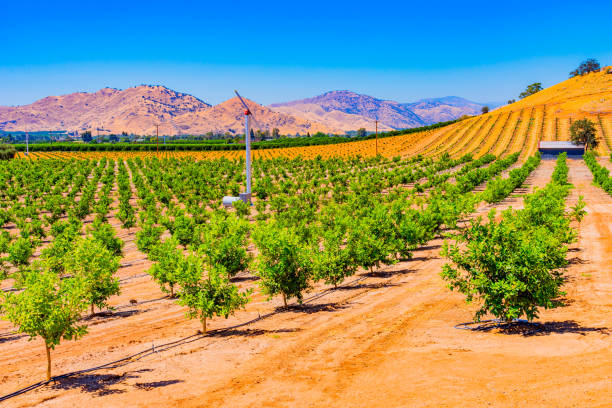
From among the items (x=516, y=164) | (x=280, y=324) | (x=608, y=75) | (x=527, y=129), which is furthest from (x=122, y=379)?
(x=608, y=75)

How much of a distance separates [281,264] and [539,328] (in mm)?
11620

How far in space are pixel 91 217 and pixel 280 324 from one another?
47470 millimetres

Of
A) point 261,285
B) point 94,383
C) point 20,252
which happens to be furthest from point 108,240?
point 94,383

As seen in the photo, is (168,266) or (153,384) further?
(168,266)

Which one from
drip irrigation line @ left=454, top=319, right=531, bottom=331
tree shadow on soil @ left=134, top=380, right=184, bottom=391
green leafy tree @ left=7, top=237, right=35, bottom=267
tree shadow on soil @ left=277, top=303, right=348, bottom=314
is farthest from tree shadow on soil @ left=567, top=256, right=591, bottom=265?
green leafy tree @ left=7, top=237, right=35, bottom=267

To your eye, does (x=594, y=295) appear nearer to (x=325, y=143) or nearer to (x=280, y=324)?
(x=280, y=324)

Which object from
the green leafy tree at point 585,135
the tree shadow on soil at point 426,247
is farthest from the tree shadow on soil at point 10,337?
the green leafy tree at point 585,135

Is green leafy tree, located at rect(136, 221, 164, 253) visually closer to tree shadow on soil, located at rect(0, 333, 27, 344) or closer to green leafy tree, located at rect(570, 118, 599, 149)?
tree shadow on soil, located at rect(0, 333, 27, 344)

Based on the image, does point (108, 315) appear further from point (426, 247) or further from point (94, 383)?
point (426, 247)

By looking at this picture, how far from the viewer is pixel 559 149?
379ft

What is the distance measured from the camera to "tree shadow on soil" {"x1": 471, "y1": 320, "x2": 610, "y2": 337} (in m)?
18.4

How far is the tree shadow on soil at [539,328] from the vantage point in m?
18.4

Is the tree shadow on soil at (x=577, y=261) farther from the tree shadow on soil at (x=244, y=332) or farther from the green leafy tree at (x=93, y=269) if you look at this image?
the green leafy tree at (x=93, y=269)

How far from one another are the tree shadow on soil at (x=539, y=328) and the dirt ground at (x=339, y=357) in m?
0.08
